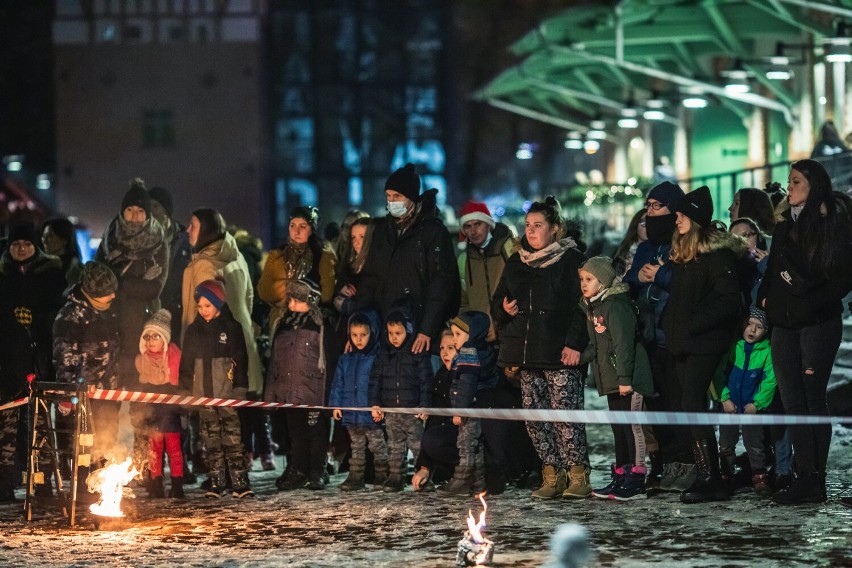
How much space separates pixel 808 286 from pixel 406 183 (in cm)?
328

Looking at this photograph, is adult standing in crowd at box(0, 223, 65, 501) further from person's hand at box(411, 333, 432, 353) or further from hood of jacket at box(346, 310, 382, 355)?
person's hand at box(411, 333, 432, 353)

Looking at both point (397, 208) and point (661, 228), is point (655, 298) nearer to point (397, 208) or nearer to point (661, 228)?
point (661, 228)

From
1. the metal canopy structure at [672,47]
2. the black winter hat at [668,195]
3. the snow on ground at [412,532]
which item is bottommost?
the snow on ground at [412,532]

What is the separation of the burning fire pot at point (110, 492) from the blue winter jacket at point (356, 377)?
1.84 meters

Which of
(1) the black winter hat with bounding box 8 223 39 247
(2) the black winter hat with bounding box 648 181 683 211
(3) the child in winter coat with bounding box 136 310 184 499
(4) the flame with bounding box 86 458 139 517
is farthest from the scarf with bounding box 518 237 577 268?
(1) the black winter hat with bounding box 8 223 39 247

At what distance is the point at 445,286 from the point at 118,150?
141ft

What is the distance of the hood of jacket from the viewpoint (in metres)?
11.4

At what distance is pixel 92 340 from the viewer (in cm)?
1116

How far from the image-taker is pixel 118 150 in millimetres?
53031

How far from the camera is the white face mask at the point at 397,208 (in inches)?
457

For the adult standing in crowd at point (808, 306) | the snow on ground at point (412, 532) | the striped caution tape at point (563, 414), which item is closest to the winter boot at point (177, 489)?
the snow on ground at point (412, 532)

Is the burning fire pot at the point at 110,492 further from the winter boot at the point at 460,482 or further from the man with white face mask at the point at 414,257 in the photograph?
the man with white face mask at the point at 414,257

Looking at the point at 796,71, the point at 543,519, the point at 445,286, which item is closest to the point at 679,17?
the point at 796,71

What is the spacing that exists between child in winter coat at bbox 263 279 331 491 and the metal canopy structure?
9.67m
